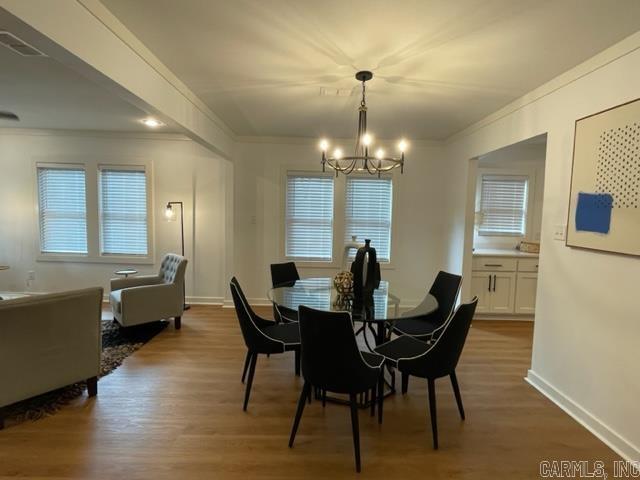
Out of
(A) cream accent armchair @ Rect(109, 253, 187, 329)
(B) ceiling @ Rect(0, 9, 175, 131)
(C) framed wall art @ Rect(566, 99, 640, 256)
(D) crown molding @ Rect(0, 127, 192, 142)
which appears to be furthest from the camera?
(D) crown molding @ Rect(0, 127, 192, 142)

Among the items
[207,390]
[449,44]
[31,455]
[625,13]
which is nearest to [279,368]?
[207,390]

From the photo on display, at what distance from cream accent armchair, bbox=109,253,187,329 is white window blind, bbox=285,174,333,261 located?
1.61 m

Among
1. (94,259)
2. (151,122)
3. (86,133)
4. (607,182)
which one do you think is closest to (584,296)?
(607,182)

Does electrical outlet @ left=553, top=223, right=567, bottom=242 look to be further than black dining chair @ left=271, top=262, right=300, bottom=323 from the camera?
No

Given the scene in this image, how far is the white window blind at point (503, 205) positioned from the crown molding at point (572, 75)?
1585 millimetres

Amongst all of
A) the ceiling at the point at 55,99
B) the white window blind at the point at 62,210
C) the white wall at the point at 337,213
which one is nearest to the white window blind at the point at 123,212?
the white window blind at the point at 62,210

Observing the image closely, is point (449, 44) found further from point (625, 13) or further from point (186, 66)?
point (186, 66)

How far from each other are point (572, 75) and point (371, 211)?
2.91 metres

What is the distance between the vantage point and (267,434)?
7.06 feet

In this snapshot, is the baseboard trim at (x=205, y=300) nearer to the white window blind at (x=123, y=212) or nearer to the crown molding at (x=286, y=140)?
the white window blind at (x=123, y=212)

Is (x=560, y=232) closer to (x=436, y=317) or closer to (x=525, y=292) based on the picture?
(x=436, y=317)

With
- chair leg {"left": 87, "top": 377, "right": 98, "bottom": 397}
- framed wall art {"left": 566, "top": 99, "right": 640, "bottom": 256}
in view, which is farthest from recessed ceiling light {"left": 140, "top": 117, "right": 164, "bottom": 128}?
framed wall art {"left": 566, "top": 99, "right": 640, "bottom": 256}

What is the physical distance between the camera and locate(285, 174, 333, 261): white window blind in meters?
4.96

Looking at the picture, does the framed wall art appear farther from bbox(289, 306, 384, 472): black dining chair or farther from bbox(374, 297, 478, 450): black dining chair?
bbox(289, 306, 384, 472): black dining chair
